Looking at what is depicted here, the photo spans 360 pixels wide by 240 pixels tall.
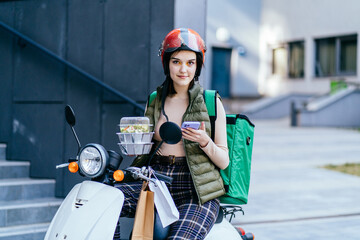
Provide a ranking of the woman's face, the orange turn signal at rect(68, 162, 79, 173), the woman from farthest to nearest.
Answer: the woman's face → the woman → the orange turn signal at rect(68, 162, 79, 173)

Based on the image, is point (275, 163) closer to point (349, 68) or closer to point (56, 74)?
point (56, 74)

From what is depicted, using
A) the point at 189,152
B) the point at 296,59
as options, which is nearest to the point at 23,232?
the point at 189,152

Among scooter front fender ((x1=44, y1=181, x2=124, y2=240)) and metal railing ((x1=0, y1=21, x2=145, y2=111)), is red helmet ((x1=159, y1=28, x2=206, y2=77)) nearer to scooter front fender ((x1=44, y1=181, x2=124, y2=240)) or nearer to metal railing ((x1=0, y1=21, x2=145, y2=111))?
scooter front fender ((x1=44, y1=181, x2=124, y2=240))

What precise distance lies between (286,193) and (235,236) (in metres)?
4.92

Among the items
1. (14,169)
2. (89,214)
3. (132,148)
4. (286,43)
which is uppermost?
(286,43)

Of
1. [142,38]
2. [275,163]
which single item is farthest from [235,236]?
[275,163]

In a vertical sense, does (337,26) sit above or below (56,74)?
above

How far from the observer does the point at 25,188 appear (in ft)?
17.7

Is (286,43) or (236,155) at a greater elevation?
(286,43)

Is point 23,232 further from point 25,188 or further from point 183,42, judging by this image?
point 183,42

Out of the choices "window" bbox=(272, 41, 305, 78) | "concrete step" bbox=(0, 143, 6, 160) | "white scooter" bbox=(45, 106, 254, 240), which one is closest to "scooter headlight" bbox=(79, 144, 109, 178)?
"white scooter" bbox=(45, 106, 254, 240)

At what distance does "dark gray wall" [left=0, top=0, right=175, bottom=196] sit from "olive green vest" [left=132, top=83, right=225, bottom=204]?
189cm

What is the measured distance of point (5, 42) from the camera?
19.0 ft

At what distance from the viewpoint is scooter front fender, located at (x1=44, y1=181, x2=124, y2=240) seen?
Result: 2535mm
